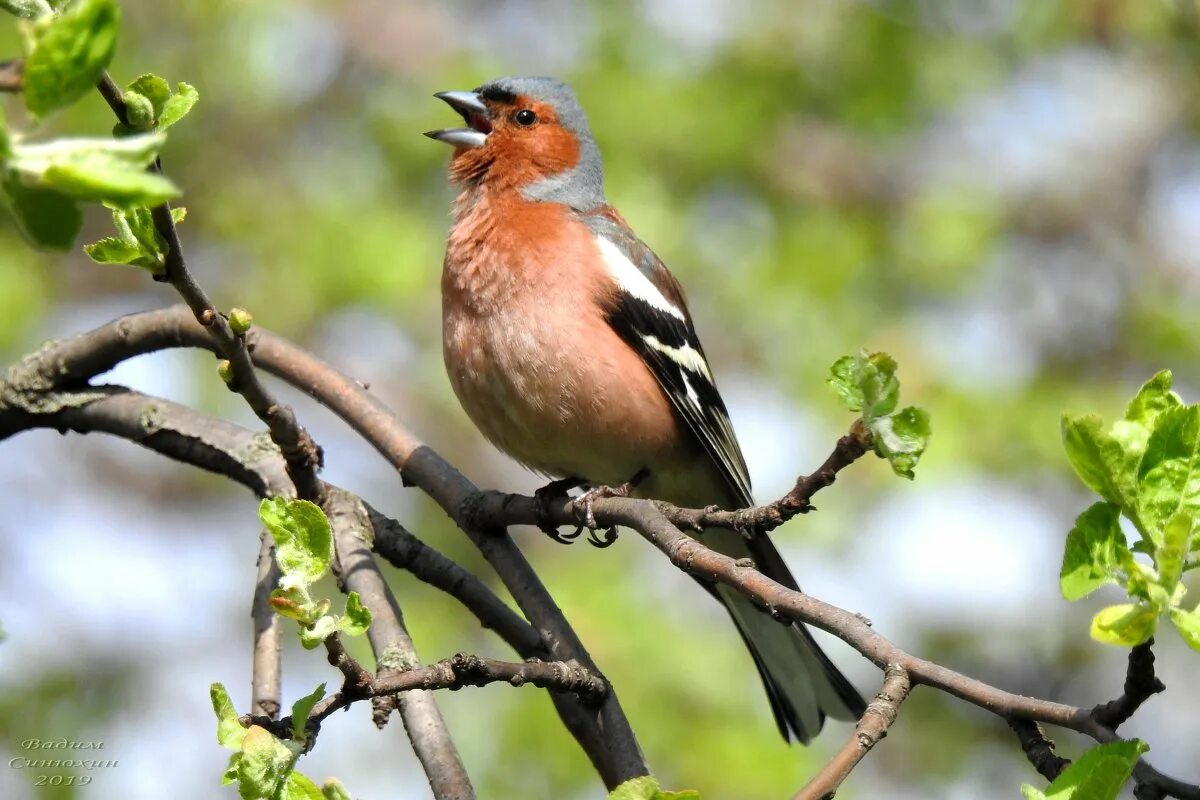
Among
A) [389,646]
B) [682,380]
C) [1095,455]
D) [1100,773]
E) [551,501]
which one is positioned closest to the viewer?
[1100,773]

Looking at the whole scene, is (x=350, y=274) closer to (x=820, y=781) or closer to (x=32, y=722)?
(x=32, y=722)

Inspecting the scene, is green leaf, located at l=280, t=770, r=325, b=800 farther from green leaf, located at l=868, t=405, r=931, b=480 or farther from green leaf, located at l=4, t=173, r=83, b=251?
green leaf, located at l=868, t=405, r=931, b=480

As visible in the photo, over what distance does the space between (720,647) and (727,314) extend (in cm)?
255

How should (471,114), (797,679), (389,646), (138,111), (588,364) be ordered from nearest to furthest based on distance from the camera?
1. (138,111)
2. (389,646)
3. (797,679)
4. (588,364)
5. (471,114)

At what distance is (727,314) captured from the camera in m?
8.88

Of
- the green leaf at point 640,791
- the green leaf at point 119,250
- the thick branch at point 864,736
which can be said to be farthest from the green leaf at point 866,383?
the green leaf at point 119,250

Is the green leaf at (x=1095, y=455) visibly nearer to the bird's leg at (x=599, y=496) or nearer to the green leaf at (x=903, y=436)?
the green leaf at (x=903, y=436)

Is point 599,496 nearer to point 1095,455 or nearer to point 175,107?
point 175,107

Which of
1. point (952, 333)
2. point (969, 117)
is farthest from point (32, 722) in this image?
point (969, 117)

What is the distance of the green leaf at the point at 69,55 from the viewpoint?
1.42m

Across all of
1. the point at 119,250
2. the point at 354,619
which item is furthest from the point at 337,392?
the point at 354,619

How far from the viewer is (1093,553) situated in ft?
6.01

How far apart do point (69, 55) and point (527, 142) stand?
418 centimetres

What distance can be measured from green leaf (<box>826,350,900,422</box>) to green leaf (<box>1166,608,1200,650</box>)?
1.68 feet
